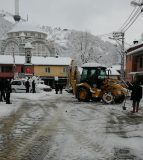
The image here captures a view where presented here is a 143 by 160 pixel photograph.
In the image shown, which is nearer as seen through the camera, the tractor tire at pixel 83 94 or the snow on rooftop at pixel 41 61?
the tractor tire at pixel 83 94

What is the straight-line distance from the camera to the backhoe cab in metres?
24.5

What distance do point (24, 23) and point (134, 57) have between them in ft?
236

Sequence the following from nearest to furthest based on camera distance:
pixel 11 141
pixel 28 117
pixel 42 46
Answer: pixel 11 141 → pixel 28 117 → pixel 42 46

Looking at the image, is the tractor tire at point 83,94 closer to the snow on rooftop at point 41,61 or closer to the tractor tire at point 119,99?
the tractor tire at point 119,99

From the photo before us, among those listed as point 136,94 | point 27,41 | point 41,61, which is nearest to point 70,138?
point 136,94

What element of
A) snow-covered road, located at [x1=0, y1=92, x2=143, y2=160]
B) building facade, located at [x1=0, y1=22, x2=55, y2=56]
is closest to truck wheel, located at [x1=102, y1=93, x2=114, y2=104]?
snow-covered road, located at [x1=0, y1=92, x2=143, y2=160]

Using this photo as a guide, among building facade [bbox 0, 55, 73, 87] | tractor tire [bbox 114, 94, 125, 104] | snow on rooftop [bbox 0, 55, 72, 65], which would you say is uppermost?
A: snow on rooftop [bbox 0, 55, 72, 65]

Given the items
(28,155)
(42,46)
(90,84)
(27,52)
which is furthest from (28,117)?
(42,46)

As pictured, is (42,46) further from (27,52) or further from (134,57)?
(134,57)

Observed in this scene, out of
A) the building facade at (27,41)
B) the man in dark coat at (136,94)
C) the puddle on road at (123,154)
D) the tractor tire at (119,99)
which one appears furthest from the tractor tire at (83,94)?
the building facade at (27,41)

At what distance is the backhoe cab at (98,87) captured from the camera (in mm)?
24484

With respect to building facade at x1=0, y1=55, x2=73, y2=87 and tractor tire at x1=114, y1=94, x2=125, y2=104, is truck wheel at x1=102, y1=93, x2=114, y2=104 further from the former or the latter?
building facade at x1=0, y1=55, x2=73, y2=87

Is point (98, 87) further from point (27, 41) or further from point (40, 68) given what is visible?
point (27, 41)

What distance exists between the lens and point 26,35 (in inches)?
4498
